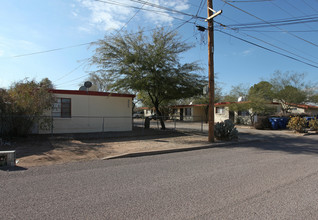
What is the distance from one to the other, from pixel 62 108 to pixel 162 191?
37.7 ft

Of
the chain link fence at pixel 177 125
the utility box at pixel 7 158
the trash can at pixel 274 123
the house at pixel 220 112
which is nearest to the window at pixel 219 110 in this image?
the house at pixel 220 112

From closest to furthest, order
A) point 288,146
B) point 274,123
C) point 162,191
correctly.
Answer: point 162,191, point 288,146, point 274,123

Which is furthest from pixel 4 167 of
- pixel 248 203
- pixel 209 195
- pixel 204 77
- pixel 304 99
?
pixel 304 99

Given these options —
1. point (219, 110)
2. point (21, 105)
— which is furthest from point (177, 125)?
point (21, 105)

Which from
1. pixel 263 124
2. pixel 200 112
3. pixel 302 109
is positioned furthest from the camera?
pixel 200 112

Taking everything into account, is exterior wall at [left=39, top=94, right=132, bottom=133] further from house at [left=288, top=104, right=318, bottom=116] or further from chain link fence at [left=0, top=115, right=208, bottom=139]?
house at [left=288, top=104, right=318, bottom=116]

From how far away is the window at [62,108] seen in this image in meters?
13.6

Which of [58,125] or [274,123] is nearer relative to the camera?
[58,125]

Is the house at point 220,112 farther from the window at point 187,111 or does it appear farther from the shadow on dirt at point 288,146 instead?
the shadow on dirt at point 288,146

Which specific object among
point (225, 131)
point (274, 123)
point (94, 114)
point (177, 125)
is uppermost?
point (94, 114)

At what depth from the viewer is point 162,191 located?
14.3 feet

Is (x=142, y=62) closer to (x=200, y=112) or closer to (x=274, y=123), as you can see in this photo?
(x=274, y=123)

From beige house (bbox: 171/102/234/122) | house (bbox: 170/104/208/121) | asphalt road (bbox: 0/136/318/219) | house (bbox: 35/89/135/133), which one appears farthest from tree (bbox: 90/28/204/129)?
house (bbox: 170/104/208/121)

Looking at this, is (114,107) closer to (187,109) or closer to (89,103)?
(89,103)
